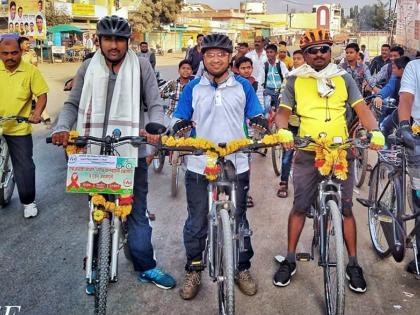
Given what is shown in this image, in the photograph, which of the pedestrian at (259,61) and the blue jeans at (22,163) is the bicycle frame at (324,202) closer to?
the blue jeans at (22,163)

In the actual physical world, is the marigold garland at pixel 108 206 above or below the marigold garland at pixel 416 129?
below

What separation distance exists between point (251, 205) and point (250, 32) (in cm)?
6485

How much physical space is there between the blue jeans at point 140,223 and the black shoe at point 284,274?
3.56ft

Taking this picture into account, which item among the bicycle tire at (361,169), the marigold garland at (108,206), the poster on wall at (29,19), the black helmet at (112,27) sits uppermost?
the poster on wall at (29,19)

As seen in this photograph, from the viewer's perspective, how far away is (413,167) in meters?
3.77

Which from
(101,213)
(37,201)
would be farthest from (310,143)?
(37,201)

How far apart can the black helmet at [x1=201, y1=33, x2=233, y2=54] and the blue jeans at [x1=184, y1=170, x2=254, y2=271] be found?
98 centimetres

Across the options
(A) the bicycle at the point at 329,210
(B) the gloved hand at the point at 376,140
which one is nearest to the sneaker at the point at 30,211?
(A) the bicycle at the point at 329,210

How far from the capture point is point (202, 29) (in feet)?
194

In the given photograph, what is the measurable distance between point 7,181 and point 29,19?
1317cm

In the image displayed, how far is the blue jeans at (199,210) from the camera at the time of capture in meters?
3.73

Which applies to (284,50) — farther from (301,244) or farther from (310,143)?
(310,143)

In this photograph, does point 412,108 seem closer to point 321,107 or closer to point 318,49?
point 321,107

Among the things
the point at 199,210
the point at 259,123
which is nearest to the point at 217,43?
the point at 259,123
